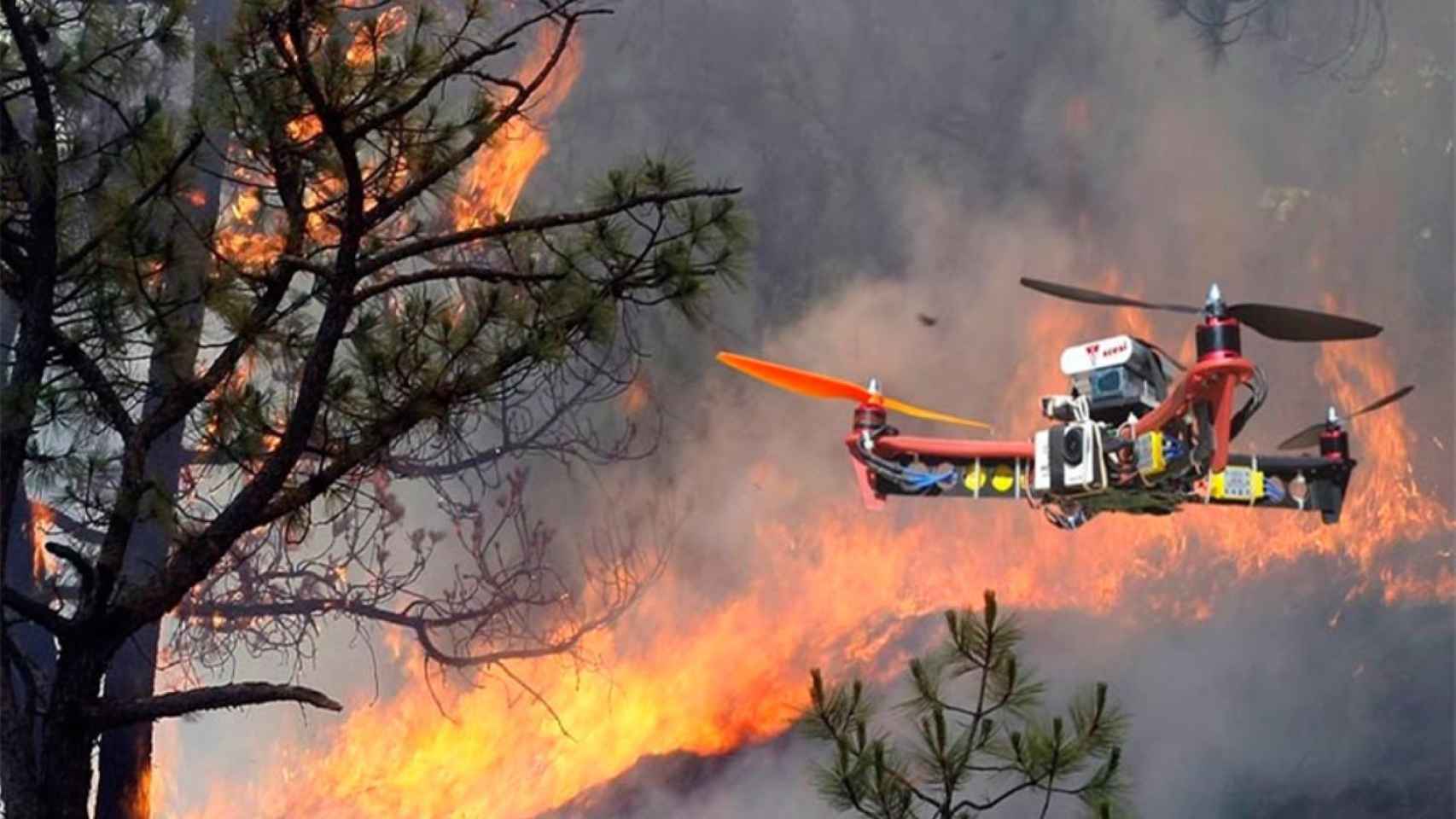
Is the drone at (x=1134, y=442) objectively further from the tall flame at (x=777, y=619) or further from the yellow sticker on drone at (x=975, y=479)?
the tall flame at (x=777, y=619)

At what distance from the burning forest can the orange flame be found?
11 mm

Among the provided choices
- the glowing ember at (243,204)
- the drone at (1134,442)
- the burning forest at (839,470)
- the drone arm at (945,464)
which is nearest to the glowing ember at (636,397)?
the burning forest at (839,470)

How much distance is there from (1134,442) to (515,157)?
1.61 metres

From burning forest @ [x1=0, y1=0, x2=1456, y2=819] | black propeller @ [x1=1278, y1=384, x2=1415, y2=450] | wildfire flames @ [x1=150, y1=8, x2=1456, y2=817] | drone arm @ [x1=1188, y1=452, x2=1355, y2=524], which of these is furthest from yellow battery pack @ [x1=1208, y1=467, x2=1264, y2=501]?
wildfire flames @ [x1=150, y1=8, x2=1456, y2=817]

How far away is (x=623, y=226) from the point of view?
2529mm

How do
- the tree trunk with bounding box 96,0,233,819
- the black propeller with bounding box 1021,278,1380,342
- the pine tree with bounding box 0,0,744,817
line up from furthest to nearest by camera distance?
the tree trunk with bounding box 96,0,233,819 → the black propeller with bounding box 1021,278,1380,342 → the pine tree with bounding box 0,0,744,817

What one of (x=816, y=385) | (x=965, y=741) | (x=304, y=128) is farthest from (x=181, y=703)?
(x=816, y=385)

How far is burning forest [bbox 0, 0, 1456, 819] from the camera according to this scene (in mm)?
3453

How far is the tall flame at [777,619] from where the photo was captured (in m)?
3.52

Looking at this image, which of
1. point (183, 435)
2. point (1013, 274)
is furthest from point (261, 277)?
point (1013, 274)

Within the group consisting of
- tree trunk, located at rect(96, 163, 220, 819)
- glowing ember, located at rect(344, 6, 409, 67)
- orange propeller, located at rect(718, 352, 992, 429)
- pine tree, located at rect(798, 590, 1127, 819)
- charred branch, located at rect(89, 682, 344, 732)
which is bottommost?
pine tree, located at rect(798, 590, 1127, 819)

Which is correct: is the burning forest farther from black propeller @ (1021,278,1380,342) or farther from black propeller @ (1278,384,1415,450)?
black propeller @ (1021,278,1380,342)

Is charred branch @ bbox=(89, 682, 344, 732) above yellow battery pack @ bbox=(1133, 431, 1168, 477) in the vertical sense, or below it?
below

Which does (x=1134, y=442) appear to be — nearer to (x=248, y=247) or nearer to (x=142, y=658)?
(x=248, y=247)
